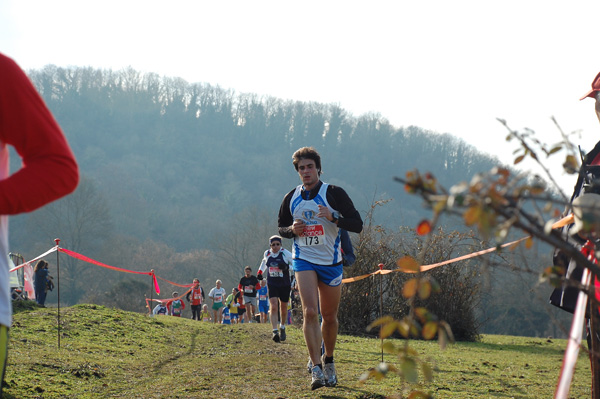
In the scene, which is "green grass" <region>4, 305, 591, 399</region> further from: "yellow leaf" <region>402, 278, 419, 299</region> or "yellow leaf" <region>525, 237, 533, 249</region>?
"yellow leaf" <region>402, 278, 419, 299</region>

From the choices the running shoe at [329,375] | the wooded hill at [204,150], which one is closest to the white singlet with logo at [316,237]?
the running shoe at [329,375]

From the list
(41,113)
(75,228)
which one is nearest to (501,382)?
(41,113)

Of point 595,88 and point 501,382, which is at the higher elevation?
point 595,88

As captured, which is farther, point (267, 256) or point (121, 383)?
point (267, 256)

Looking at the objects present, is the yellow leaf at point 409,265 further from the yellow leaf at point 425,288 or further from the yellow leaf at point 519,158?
the yellow leaf at point 519,158

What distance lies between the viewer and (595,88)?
13.3 feet

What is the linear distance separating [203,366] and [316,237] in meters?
2.98

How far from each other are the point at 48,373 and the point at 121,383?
0.82 m

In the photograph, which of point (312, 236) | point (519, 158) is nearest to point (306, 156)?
point (312, 236)

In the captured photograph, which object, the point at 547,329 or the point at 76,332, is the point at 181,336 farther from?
the point at 547,329

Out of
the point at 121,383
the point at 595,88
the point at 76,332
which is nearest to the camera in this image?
the point at 595,88

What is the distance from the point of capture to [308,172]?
6.71 metres

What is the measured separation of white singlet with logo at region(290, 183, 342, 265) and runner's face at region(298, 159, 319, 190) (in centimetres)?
→ 11

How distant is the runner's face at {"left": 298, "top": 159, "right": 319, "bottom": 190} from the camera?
6.72 m
